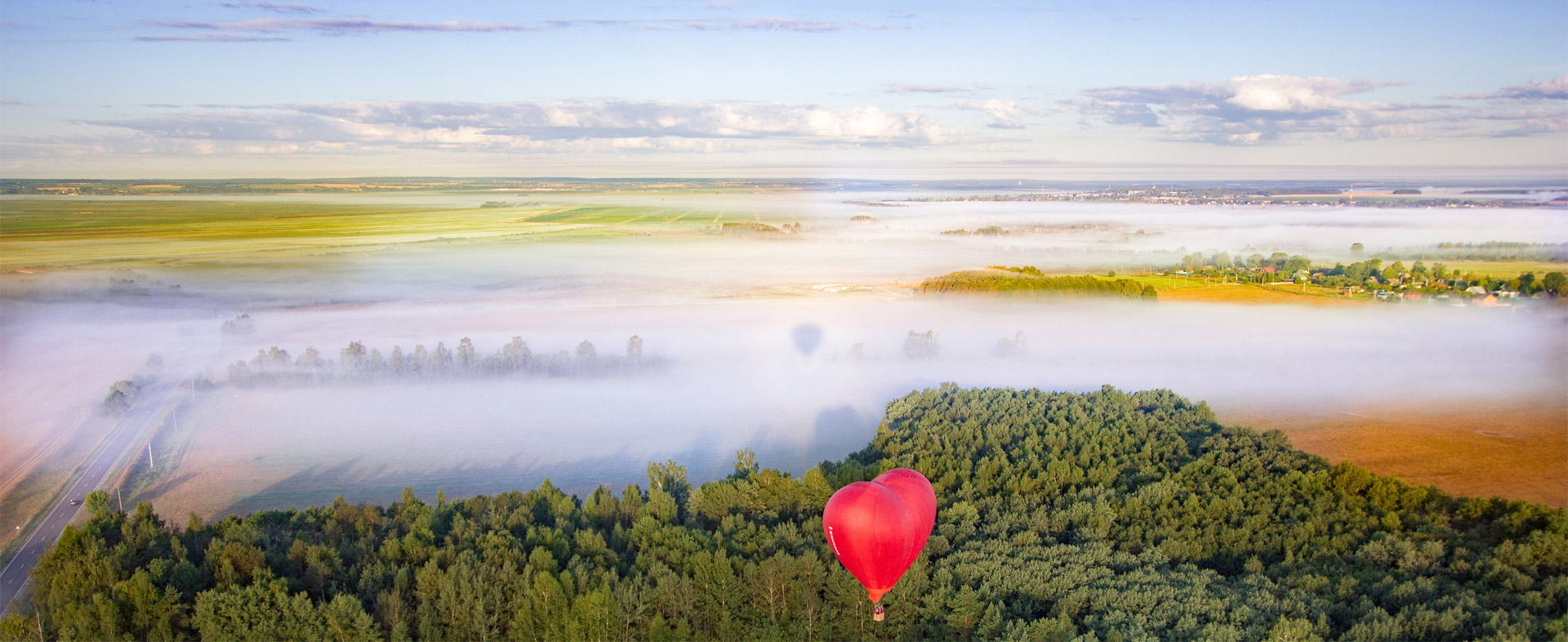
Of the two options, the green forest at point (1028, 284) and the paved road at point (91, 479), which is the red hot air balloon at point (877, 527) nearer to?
the paved road at point (91, 479)

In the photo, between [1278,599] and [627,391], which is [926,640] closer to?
[1278,599]

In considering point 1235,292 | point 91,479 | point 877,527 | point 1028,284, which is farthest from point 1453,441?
point 91,479

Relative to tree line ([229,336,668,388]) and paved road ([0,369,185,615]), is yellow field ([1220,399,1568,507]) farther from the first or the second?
paved road ([0,369,185,615])

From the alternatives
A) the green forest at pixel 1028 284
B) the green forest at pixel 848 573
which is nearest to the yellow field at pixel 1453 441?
the green forest at pixel 848 573

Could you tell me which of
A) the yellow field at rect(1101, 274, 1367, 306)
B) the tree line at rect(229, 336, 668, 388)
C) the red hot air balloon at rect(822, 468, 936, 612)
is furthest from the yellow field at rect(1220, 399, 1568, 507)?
the tree line at rect(229, 336, 668, 388)

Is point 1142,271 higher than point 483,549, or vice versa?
point 1142,271

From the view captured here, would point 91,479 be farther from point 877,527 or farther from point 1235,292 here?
point 1235,292

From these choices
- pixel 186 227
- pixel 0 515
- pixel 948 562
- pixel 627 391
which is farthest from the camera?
pixel 186 227

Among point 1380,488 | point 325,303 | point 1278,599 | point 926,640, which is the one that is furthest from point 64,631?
point 325,303
